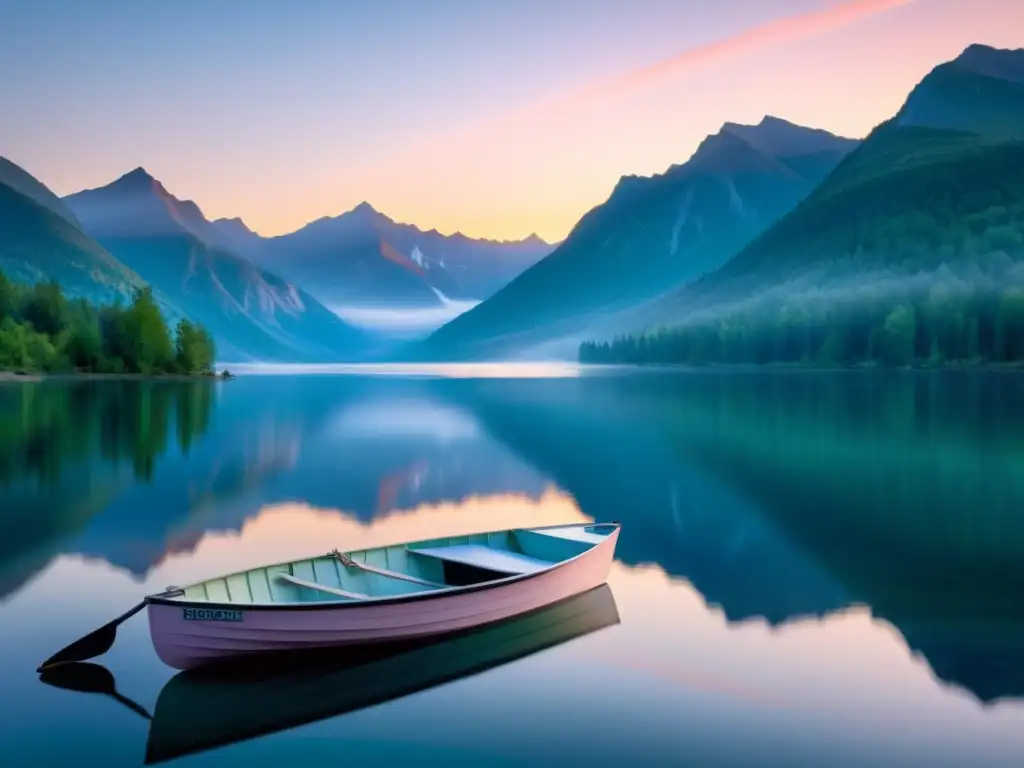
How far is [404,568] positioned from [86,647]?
7.05m

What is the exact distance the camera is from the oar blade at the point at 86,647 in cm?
1764

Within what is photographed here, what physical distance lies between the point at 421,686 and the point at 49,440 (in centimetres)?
4782

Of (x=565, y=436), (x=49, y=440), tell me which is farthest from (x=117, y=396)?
→ (x=565, y=436)

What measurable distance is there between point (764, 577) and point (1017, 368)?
177m

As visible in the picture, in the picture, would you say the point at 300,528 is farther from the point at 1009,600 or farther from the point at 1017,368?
the point at 1017,368

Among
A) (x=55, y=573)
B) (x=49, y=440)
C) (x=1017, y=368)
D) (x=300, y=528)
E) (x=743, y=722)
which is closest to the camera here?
(x=743, y=722)

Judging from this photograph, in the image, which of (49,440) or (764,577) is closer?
(764,577)

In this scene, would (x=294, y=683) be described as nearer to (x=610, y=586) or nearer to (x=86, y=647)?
(x=86, y=647)

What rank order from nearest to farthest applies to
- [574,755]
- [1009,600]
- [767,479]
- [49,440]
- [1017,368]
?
[574,755]
[1009,600]
[767,479]
[49,440]
[1017,368]

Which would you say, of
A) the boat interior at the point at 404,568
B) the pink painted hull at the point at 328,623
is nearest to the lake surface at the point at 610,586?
the pink painted hull at the point at 328,623

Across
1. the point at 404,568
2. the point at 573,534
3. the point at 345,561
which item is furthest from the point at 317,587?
the point at 573,534

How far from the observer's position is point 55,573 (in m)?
25.8

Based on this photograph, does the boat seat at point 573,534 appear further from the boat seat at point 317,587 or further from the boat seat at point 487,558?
the boat seat at point 317,587

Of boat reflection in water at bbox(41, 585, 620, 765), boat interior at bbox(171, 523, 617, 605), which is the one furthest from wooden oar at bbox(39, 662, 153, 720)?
boat interior at bbox(171, 523, 617, 605)
